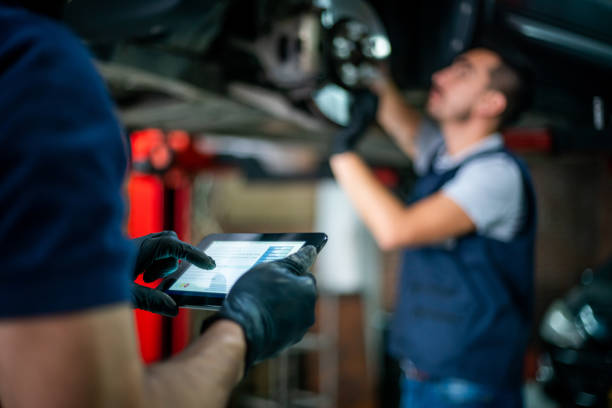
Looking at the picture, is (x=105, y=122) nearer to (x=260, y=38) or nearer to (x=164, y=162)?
(x=260, y=38)

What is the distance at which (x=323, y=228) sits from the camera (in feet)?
12.7

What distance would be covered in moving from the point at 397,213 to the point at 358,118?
0.26 m

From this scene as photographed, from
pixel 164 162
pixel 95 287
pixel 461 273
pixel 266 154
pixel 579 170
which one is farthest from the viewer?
pixel 579 170

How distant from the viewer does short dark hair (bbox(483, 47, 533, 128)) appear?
3.16ft

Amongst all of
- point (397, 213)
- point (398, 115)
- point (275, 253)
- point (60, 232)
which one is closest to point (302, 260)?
point (275, 253)

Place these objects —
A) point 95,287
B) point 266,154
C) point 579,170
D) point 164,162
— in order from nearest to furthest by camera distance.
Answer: point 95,287 < point 164,162 < point 266,154 < point 579,170

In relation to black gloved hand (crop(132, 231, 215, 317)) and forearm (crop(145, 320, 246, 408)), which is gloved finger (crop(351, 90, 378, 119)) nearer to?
black gloved hand (crop(132, 231, 215, 317))

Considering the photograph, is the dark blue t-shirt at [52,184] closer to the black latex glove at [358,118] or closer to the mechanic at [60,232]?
the mechanic at [60,232]

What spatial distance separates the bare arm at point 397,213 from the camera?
1096mm

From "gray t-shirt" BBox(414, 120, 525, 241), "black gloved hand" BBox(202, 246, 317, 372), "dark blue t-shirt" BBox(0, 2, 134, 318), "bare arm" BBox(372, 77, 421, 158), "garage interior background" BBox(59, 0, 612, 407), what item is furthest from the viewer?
"bare arm" BBox(372, 77, 421, 158)

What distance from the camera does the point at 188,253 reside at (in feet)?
1.73

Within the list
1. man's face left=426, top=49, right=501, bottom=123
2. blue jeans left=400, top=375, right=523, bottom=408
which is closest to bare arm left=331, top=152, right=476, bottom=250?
man's face left=426, top=49, right=501, bottom=123

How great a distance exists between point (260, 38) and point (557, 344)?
1.44 metres

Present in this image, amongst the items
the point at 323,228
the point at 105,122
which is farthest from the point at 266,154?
the point at 105,122
